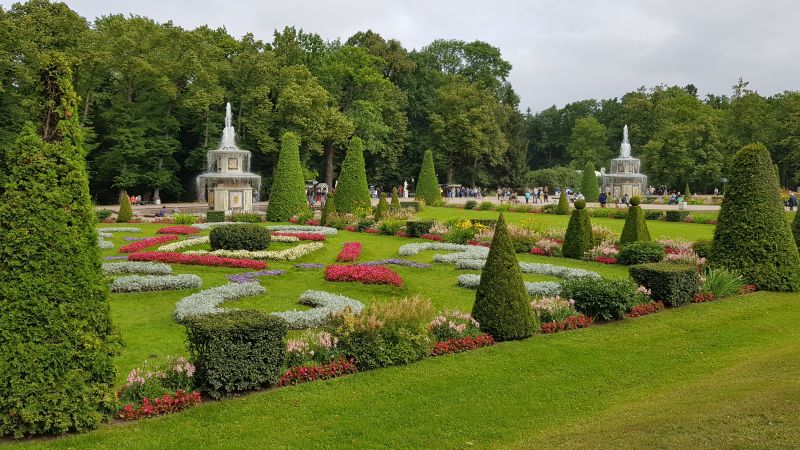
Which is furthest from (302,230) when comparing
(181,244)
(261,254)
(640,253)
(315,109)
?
(315,109)

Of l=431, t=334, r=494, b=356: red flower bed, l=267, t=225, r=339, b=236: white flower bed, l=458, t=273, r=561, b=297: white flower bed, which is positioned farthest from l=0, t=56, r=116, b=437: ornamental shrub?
l=267, t=225, r=339, b=236: white flower bed

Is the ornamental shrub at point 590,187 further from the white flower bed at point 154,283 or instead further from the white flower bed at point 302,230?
the white flower bed at point 154,283

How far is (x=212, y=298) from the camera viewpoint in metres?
12.7

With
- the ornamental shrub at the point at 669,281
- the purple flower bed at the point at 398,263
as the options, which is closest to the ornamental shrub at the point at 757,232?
the ornamental shrub at the point at 669,281

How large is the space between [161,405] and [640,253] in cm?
1515

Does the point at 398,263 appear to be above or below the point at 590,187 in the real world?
below

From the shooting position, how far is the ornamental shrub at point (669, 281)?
1270 cm

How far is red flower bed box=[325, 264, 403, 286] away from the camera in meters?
15.0

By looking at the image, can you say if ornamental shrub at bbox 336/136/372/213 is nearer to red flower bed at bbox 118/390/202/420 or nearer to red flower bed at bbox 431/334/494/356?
red flower bed at bbox 431/334/494/356

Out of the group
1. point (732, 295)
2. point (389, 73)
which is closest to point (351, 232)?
point (732, 295)

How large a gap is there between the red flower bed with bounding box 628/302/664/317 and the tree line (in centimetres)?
3220

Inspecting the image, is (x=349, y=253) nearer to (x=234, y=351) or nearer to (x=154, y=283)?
(x=154, y=283)

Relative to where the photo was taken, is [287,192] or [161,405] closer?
[161,405]

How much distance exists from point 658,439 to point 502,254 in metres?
4.75
